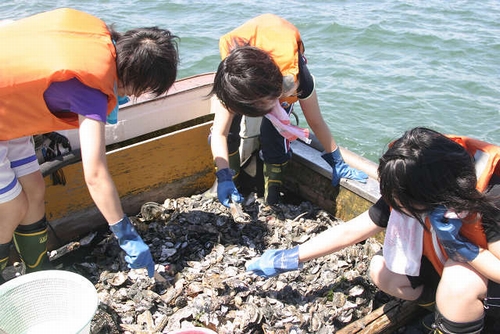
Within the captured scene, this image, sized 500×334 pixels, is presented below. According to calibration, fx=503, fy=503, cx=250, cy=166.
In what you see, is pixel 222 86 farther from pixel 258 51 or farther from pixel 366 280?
pixel 366 280

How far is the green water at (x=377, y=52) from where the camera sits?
20.6ft

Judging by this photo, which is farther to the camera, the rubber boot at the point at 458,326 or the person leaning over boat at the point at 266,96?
the person leaning over boat at the point at 266,96

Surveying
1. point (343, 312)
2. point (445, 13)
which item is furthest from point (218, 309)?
point (445, 13)

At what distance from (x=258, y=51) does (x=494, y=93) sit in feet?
17.3

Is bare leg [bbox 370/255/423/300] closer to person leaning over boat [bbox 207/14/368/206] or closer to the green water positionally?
person leaning over boat [bbox 207/14/368/206]

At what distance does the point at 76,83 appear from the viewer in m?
2.12

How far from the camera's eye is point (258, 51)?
8.36 feet

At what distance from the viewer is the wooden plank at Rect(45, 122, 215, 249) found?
10.0ft

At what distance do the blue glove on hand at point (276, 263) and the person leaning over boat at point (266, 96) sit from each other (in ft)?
1.75

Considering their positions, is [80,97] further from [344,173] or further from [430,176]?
[344,173]

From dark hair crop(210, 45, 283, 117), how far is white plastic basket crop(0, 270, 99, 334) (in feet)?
3.54

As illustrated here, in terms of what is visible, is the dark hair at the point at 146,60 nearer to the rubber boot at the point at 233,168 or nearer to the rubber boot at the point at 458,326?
the rubber boot at the point at 233,168

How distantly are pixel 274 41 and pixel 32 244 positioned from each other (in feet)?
5.64

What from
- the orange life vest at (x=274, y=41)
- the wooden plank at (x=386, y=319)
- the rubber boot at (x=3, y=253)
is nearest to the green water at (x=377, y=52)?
the orange life vest at (x=274, y=41)
